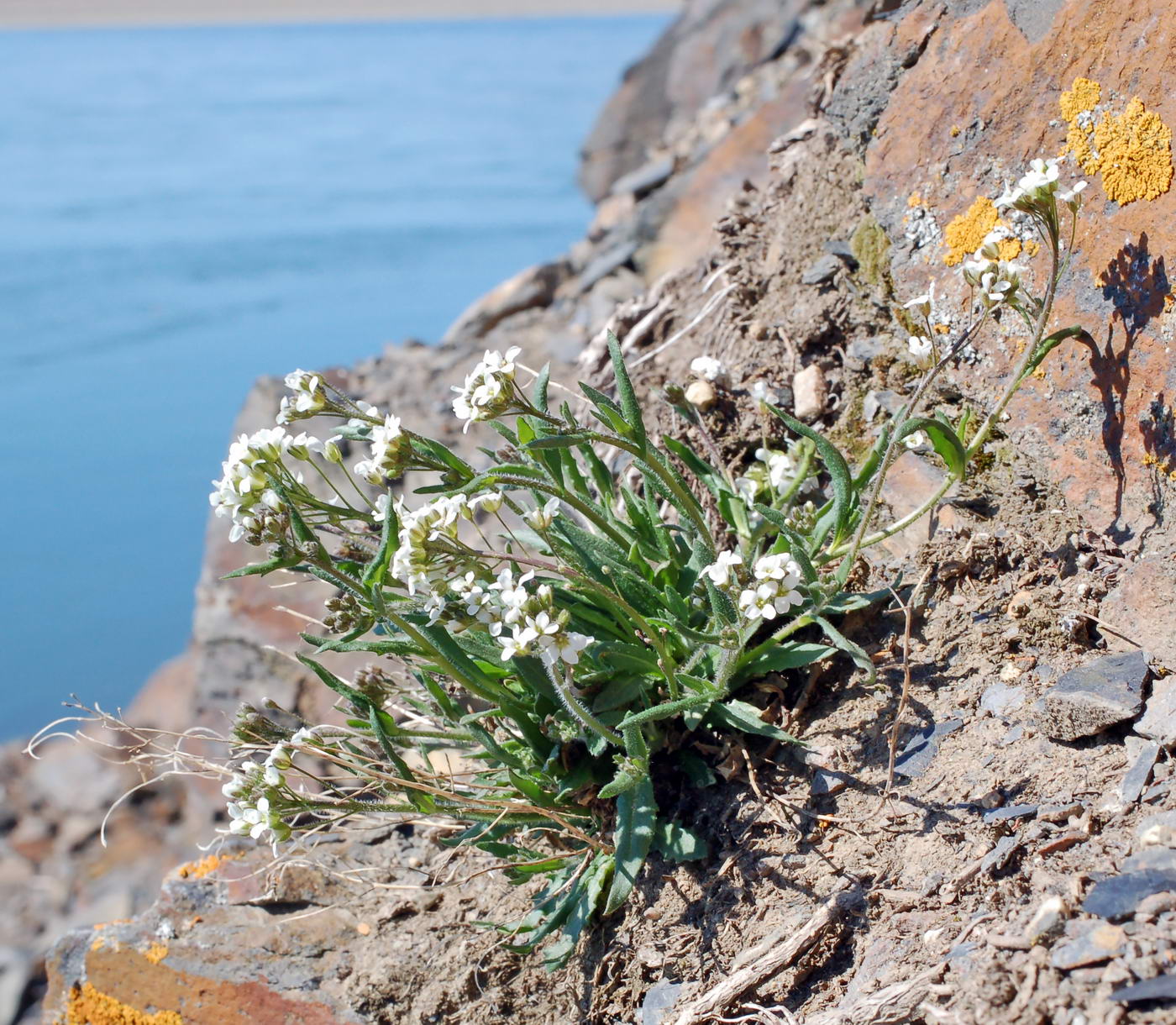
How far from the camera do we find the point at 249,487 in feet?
6.68

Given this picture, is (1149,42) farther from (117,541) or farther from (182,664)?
(117,541)

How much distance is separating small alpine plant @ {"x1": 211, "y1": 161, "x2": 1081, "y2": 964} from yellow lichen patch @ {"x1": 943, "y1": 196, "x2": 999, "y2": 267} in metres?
0.17

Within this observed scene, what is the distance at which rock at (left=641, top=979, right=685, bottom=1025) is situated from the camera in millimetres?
2229

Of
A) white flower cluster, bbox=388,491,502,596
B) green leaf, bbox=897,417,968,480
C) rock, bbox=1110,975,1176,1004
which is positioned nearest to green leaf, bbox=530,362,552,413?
white flower cluster, bbox=388,491,502,596

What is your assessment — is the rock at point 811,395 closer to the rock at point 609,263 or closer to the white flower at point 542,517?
the white flower at point 542,517

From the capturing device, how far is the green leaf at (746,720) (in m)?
2.42

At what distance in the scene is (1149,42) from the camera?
2.48 meters

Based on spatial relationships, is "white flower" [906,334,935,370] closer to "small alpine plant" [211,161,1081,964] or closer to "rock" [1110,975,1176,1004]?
"small alpine plant" [211,161,1081,964]

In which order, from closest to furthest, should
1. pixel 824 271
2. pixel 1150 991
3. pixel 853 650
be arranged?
1. pixel 1150 991
2. pixel 853 650
3. pixel 824 271

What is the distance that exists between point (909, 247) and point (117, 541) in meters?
6.59

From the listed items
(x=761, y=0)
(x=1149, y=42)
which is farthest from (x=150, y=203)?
(x=1149, y=42)

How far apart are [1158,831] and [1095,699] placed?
1.25ft

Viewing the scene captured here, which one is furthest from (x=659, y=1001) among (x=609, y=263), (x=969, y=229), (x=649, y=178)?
(x=649, y=178)

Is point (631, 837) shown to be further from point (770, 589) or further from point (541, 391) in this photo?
point (541, 391)
